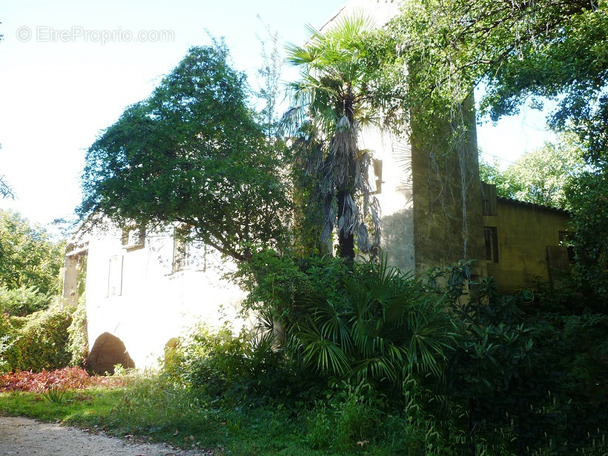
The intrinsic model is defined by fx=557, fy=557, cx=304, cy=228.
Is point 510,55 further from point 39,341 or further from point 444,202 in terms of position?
point 39,341

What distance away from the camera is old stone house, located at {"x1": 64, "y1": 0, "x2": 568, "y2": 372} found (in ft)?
44.1

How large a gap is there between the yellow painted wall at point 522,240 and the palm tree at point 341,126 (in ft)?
17.2

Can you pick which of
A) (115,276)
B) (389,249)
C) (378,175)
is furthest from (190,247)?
(115,276)

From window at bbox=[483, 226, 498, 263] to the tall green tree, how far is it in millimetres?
7268

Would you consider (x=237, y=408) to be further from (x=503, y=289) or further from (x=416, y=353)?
(x=503, y=289)

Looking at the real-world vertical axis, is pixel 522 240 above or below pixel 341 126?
below

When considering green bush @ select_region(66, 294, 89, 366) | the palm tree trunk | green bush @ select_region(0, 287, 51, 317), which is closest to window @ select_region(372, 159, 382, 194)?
the palm tree trunk

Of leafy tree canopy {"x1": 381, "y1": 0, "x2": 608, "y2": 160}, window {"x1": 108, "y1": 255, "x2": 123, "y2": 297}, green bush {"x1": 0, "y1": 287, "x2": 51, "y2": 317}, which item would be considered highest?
leafy tree canopy {"x1": 381, "y1": 0, "x2": 608, "y2": 160}

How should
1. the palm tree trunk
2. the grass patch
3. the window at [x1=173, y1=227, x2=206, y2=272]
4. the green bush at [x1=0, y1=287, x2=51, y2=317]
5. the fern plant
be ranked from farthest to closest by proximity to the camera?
the green bush at [x1=0, y1=287, x2=51, y2=317]
the palm tree trunk
the window at [x1=173, y1=227, x2=206, y2=272]
the fern plant
the grass patch

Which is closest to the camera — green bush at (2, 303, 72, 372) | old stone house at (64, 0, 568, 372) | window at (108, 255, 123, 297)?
old stone house at (64, 0, 568, 372)

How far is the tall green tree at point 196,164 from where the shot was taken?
10.7 m

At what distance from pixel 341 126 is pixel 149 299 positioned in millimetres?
9871

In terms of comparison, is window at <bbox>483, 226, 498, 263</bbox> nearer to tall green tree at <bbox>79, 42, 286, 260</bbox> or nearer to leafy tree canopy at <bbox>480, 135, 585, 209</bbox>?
tall green tree at <bbox>79, 42, 286, 260</bbox>

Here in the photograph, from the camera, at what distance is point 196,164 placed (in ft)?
35.7
